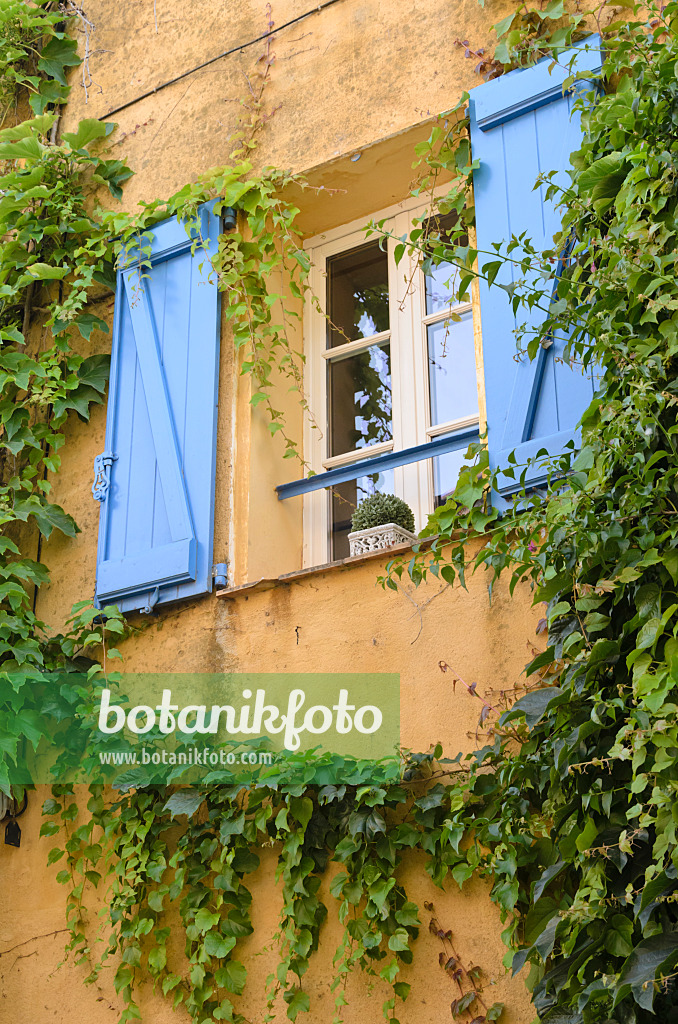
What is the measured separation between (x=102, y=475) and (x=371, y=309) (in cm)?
123

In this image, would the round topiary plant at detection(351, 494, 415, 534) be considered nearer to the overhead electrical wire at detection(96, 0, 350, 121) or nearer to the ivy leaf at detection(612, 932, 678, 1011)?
the ivy leaf at detection(612, 932, 678, 1011)

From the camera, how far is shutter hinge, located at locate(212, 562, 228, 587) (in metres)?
3.77

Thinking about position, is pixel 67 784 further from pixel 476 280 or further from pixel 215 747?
pixel 476 280

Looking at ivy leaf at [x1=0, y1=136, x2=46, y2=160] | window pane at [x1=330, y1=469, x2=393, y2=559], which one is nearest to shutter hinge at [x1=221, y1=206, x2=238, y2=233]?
ivy leaf at [x1=0, y1=136, x2=46, y2=160]

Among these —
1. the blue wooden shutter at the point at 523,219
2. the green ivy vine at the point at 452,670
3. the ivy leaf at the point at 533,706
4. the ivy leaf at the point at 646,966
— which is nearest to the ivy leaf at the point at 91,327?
the green ivy vine at the point at 452,670

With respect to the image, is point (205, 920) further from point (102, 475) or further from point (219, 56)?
point (219, 56)

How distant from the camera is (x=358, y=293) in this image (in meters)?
4.46

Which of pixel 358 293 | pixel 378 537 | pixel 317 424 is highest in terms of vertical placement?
pixel 358 293

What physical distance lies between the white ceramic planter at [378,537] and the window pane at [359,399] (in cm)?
68

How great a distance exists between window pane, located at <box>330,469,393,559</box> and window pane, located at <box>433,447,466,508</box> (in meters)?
0.18

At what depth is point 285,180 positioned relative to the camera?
4.14 meters

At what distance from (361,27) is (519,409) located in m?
1.86

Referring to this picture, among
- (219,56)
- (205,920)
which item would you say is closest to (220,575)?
(205,920)

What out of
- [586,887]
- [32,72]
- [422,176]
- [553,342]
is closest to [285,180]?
[422,176]
